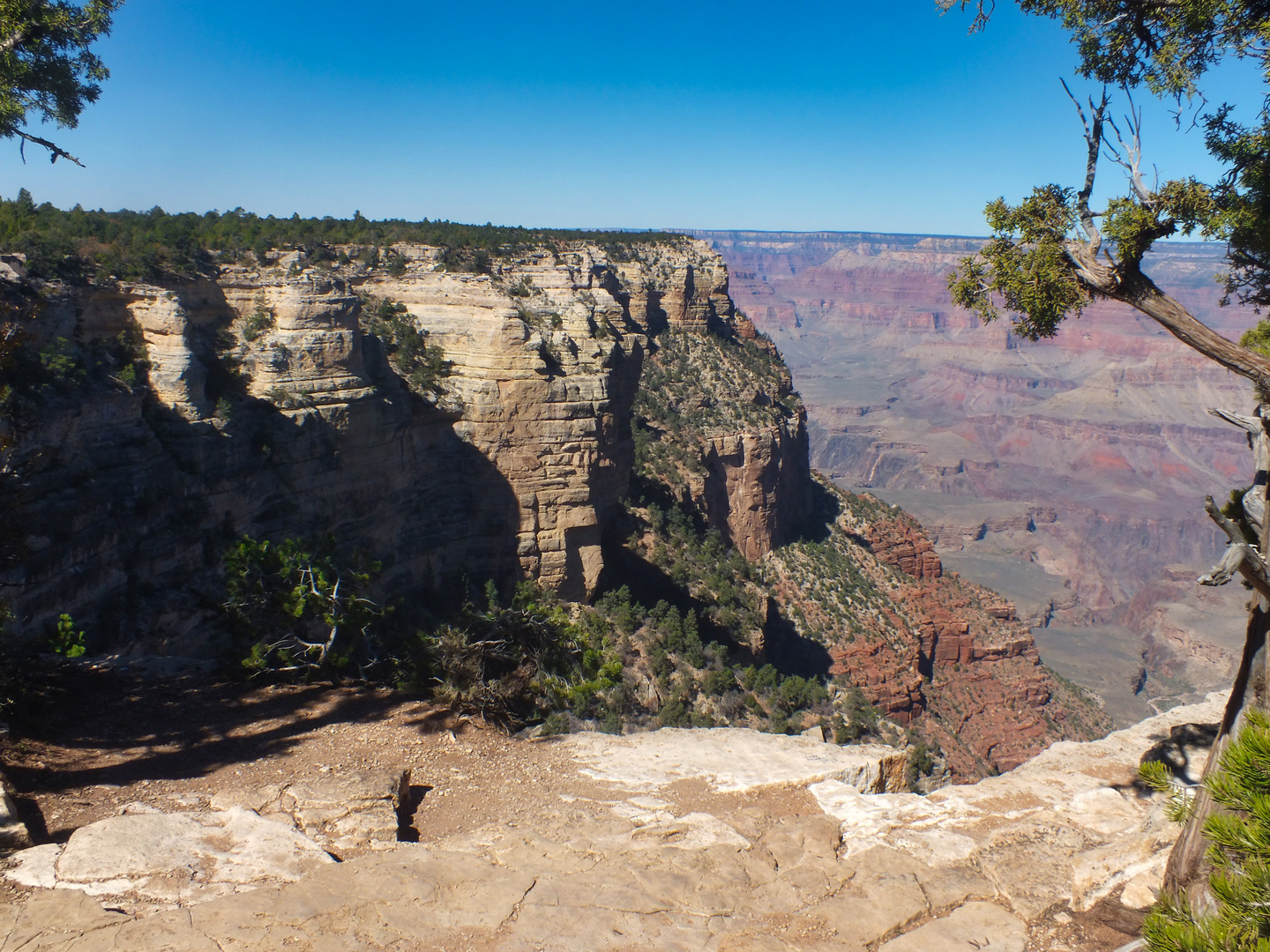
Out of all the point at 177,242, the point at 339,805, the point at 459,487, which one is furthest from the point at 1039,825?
the point at 177,242

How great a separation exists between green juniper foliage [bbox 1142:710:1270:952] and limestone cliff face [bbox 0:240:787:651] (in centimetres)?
1114

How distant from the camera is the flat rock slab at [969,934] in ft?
17.1

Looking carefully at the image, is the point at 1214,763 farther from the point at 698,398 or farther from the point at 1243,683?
the point at 698,398

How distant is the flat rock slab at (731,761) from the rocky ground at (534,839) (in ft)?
0.13

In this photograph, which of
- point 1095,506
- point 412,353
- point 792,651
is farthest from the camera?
point 1095,506

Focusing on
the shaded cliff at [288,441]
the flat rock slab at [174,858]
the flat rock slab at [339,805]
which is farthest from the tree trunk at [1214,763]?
the shaded cliff at [288,441]

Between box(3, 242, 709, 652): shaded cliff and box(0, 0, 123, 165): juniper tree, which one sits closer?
box(0, 0, 123, 165): juniper tree

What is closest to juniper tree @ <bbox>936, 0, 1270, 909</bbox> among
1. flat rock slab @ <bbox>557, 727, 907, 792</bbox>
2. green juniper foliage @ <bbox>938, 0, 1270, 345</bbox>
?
green juniper foliage @ <bbox>938, 0, 1270, 345</bbox>

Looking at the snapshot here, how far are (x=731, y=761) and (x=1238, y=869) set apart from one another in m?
5.75

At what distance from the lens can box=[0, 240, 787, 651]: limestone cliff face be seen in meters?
14.6

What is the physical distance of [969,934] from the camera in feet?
17.6

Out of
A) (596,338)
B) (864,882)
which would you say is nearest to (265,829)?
(864,882)

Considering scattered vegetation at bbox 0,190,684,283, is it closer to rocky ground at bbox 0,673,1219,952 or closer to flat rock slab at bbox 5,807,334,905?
rocky ground at bbox 0,673,1219,952

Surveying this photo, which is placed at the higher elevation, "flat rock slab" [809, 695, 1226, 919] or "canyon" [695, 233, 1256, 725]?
"flat rock slab" [809, 695, 1226, 919]
